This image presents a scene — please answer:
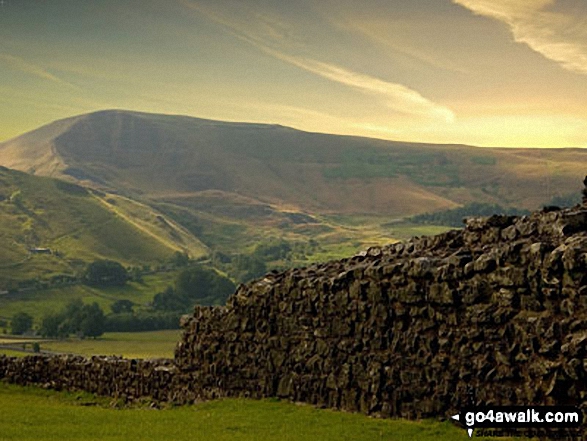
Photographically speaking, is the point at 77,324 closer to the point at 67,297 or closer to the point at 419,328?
the point at 67,297

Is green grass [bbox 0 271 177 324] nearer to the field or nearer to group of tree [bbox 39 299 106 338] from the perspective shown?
group of tree [bbox 39 299 106 338]

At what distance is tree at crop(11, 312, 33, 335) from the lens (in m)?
144

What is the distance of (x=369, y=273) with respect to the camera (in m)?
20.5

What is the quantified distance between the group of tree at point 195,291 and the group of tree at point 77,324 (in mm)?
28308

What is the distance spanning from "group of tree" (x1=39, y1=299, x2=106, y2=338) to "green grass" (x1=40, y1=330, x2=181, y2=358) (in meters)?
2.22

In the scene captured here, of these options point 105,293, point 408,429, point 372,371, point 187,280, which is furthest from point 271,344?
point 105,293

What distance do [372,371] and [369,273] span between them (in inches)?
95.9

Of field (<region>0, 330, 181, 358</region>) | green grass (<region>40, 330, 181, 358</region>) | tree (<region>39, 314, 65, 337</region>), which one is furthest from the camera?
tree (<region>39, 314, 65, 337</region>)

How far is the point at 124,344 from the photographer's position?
11406cm

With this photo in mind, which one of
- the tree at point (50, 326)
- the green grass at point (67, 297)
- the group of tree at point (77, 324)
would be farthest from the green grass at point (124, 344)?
the green grass at point (67, 297)

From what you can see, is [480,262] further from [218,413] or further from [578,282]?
[218,413]

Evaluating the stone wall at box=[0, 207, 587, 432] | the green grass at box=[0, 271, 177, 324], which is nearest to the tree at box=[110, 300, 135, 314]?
the green grass at box=[0, 271, 177, 324]

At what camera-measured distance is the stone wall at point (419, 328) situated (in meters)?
16.2

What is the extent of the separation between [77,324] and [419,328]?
403 feet
